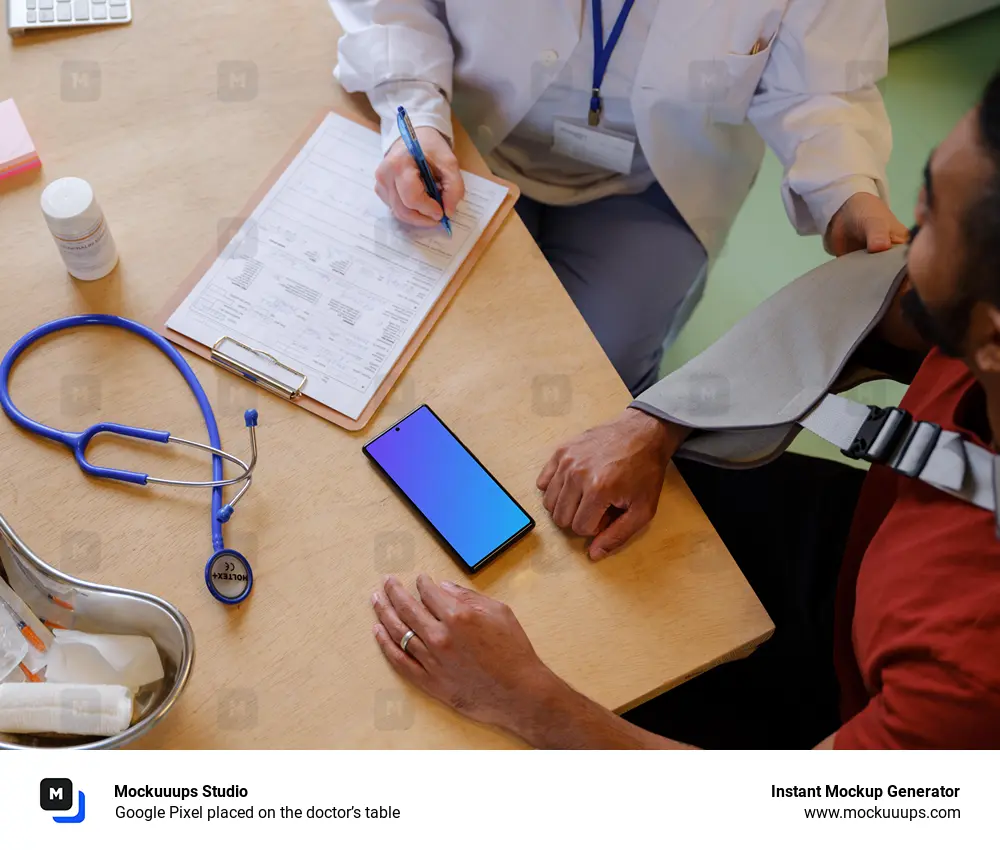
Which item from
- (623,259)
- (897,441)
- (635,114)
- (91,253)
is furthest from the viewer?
(623,259)

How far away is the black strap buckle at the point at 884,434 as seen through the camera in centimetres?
80

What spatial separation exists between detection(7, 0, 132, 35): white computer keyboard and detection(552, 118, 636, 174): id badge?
1.77 feet

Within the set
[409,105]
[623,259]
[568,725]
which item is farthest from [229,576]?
[623,259]

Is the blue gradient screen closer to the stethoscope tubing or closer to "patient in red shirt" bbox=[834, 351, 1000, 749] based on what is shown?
the stethoscope tubing

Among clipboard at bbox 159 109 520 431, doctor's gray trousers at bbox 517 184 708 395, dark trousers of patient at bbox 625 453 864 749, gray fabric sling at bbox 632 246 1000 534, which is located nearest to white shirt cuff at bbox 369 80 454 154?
clipboard at bbox 159 109 520 431

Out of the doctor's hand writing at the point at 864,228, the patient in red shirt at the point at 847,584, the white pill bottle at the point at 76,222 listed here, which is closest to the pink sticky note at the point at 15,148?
the white pill bottle at the point at 76,222

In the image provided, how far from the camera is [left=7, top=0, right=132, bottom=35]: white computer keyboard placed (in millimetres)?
1062

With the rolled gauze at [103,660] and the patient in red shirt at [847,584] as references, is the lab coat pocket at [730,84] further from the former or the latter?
the rolled gauze at [103,660]

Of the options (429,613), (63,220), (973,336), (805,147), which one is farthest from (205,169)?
(973,336)

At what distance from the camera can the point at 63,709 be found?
2.41 ft

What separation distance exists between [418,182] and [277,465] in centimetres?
32
